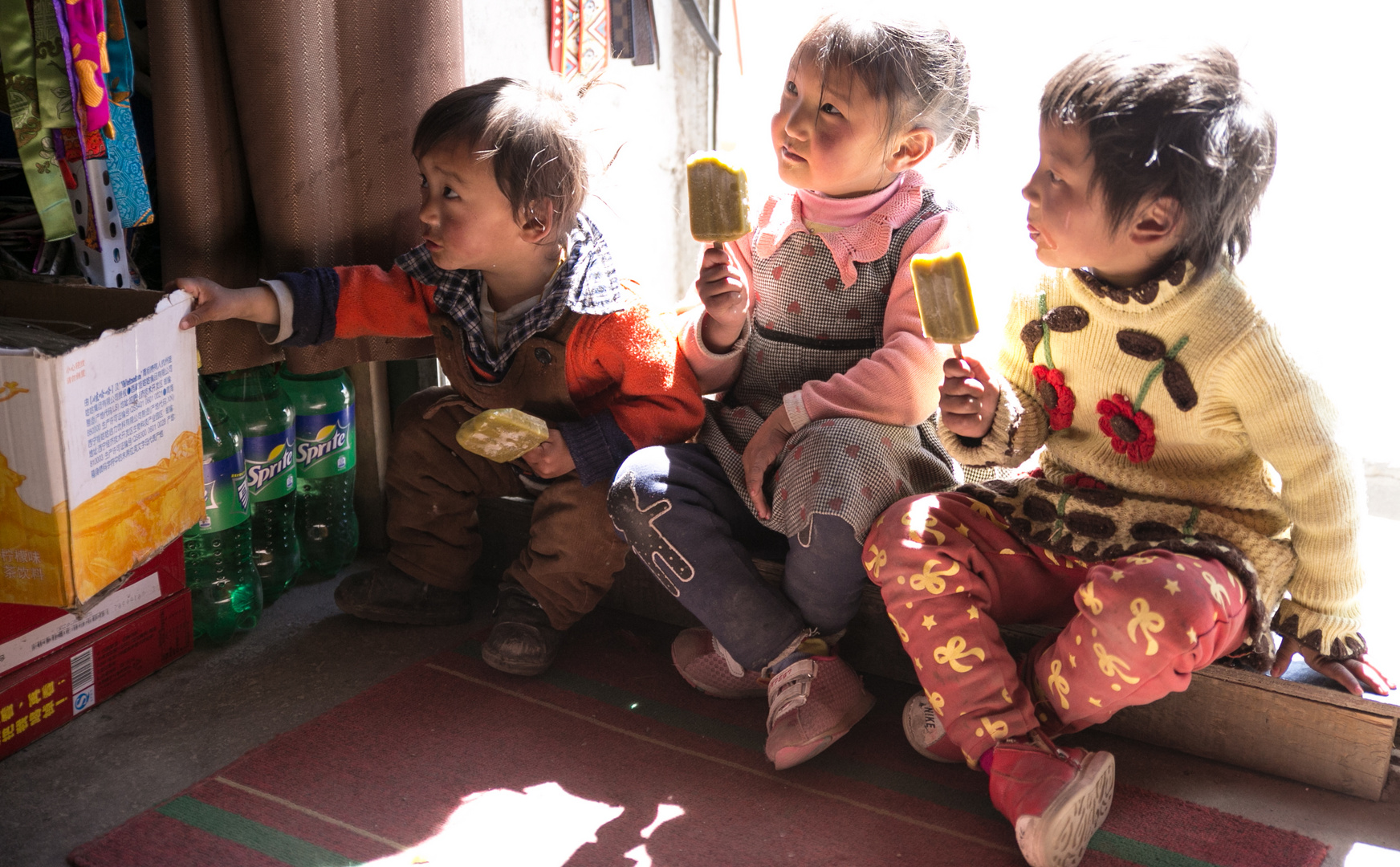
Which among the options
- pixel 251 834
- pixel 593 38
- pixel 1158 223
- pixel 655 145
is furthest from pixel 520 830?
pixel 655 145

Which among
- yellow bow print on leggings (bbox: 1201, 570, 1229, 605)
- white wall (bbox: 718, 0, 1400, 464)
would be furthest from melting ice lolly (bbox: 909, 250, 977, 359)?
white wall (bbox: 718, 0, 1400, 464)

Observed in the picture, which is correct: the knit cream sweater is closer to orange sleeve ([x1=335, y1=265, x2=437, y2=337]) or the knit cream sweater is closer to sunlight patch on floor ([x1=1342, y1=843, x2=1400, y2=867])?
sunlight patch on floor ([x1=1342, y1=843, x2=1400, y2=867])

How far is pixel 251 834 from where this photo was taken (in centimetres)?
140

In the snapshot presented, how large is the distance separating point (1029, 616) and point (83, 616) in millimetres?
1480

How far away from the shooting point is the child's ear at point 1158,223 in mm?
1341

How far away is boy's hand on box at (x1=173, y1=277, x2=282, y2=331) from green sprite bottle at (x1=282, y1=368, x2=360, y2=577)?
0.30 meters

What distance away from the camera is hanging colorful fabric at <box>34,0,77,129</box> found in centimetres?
150

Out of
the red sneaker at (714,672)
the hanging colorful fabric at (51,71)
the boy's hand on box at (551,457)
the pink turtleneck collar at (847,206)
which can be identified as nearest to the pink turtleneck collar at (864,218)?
the pink turtleneck collar at (847,206)

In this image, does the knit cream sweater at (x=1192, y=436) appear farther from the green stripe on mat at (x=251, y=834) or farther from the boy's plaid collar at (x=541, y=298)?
the green stripe on mat at (x=251, y=834)

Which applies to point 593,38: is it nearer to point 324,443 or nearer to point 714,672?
point 324,443

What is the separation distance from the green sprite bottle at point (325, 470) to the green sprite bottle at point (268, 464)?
0.03 m

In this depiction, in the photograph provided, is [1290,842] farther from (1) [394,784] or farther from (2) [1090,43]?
(1) [394,784]

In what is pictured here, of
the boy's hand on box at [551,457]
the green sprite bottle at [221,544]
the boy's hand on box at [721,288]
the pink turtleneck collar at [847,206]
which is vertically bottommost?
the green sprite bottle at [221,544]

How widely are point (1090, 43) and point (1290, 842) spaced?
1112mm
